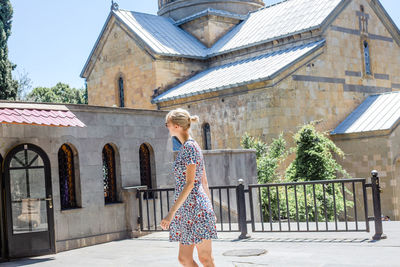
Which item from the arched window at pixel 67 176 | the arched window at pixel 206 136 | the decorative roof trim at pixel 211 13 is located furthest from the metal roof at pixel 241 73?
the arched window at pixel 67 176

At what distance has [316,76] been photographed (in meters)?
25.7

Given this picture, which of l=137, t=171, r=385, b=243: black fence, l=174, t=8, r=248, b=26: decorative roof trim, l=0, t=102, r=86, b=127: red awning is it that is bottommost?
l=137, t=171, r=385, b=243: black fence

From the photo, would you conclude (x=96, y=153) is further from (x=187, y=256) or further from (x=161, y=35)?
(x=161, y=35)

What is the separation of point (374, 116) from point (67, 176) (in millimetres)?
16969

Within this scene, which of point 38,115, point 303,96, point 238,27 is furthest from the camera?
point 238,27

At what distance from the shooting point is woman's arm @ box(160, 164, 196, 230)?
19.4 ft

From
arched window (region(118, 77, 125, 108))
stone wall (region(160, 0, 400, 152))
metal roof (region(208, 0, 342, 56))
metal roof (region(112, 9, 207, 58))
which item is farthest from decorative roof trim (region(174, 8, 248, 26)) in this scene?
stone wall (region(160, 0, 400, 152))

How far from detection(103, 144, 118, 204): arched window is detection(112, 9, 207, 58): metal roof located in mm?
16674

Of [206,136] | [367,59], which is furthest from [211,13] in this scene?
[206,136]

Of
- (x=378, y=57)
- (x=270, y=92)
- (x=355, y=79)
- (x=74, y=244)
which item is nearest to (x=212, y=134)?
(x=270, y=92)

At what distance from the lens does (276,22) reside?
100 ft

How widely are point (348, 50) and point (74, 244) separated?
19950 millimetres

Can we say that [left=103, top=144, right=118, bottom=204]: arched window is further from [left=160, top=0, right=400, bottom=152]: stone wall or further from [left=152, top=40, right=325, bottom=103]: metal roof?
[left=160, top=0, right=400, bottom=152]: stone wall

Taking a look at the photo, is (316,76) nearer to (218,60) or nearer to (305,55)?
(305,55)
